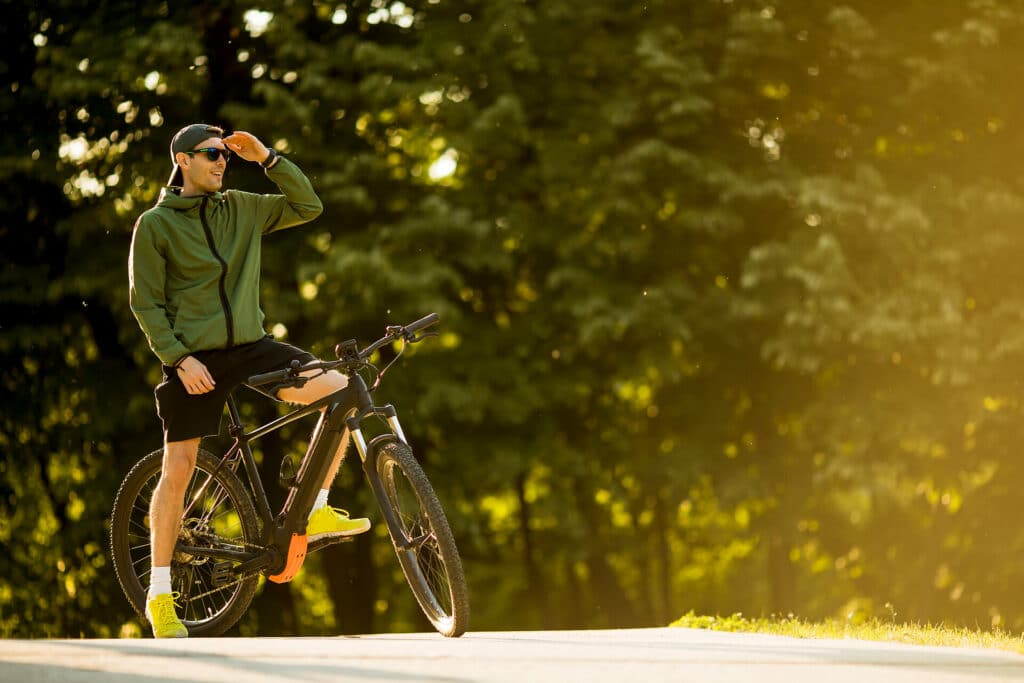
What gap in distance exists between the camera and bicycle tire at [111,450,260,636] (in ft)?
19.5

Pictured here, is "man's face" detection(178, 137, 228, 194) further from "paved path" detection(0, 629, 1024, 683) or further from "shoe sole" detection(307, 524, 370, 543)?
"paved path" detection(0, 629, 1024, 683)

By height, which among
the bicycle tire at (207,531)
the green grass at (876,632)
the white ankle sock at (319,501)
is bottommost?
the green grass at (876,632)

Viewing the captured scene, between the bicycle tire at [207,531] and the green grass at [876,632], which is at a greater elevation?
the bicycle tire at [207,531]

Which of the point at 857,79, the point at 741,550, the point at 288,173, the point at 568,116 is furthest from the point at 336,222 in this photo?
the point at 741,550

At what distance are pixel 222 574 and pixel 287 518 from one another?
409 millimetres

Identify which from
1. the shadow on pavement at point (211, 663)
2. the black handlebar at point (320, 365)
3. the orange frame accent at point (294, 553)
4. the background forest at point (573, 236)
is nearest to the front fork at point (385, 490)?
the black handlebar at point (320, 365)

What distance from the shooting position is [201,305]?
5.57 metres

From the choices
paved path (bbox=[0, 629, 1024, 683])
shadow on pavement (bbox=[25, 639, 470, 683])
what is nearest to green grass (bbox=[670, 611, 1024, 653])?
paved path (bbox=[0, 629, 1024, 683])

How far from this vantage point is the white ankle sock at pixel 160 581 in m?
5.73

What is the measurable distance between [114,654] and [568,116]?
9.42m

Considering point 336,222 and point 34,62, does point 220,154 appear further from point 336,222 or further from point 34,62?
point 34,62

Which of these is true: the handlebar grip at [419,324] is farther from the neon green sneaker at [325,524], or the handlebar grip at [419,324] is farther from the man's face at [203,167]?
the man's face at [203,167]

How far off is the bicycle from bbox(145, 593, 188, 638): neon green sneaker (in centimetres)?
19

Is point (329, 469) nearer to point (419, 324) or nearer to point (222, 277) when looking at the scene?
point (419, 324)
